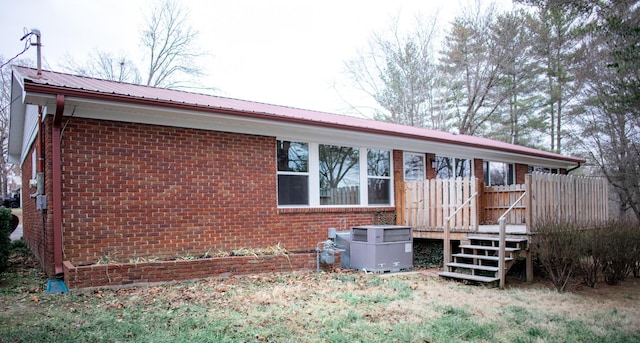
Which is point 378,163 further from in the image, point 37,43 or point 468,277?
point 37,43

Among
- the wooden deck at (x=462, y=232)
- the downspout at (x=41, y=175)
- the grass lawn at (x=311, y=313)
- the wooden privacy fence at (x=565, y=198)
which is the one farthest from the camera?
the wooden deck at (x=462, y=232)

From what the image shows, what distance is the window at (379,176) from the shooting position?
36.9 ft

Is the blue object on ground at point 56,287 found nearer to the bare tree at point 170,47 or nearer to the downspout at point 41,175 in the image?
the downspout at point 41,175

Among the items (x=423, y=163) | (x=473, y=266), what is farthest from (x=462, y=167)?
(x=473, y=266)

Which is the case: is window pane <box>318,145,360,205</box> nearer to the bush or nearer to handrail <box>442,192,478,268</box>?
the bush

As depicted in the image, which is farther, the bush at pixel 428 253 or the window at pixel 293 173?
the bush at pixel 428 253

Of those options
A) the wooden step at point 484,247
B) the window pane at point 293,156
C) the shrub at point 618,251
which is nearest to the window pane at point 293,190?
the window pane at point 293,156

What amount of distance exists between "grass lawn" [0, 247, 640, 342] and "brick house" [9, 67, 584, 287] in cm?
79

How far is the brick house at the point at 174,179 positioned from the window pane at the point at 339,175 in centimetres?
3

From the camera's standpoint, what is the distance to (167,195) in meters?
7.93

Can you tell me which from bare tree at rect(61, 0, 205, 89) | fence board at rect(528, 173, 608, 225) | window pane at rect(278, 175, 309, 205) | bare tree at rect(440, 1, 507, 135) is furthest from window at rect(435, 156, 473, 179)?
bare tree at rect(61, 0, 205, 89)

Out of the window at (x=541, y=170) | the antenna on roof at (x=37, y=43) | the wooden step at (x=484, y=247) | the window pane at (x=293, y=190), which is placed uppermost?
the antenna on roof at (x=37, y=43)

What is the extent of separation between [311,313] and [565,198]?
22.6 ft

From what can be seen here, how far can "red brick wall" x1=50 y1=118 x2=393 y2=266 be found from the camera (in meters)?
7.12
